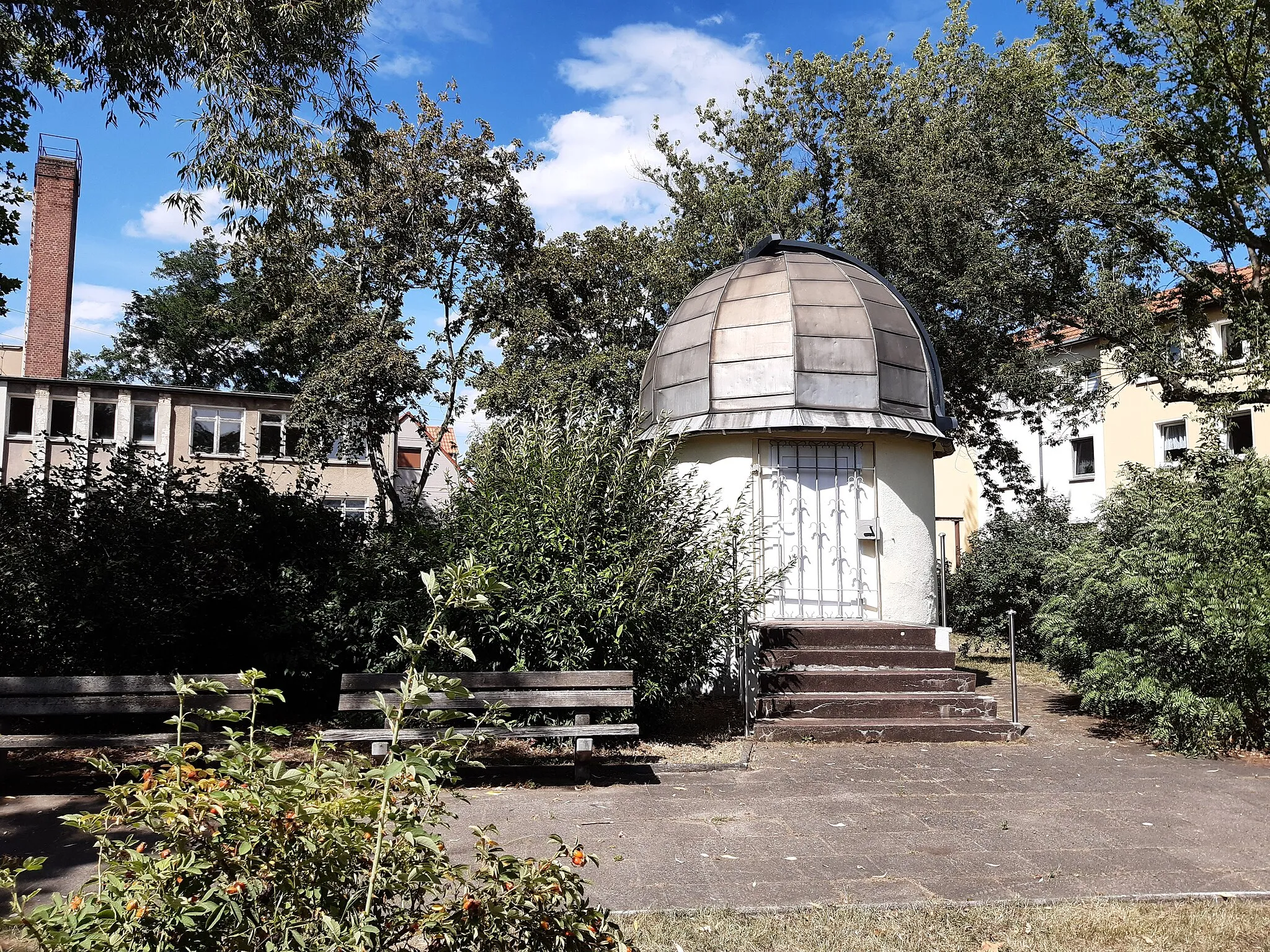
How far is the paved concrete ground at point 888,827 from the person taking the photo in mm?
5098

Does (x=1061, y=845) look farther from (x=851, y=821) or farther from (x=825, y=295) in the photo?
(x=825, y=295)

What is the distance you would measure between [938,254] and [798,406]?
738 centimetres

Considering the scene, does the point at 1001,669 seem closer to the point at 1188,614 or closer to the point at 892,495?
the point at 892,495

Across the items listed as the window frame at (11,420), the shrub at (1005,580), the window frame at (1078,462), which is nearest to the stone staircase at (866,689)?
the shrub at (1005,580)

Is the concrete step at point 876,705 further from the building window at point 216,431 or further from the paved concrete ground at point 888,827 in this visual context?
the building window at point 216,431

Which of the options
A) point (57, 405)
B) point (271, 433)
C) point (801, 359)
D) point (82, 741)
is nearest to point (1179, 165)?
point (801, 359)

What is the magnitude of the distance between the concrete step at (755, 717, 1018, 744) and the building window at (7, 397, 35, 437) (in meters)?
36.2

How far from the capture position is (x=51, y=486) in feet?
31.8

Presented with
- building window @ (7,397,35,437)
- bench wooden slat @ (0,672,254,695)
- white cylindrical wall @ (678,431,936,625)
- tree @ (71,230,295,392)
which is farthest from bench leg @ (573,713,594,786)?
tree @ (71,230,295,392)

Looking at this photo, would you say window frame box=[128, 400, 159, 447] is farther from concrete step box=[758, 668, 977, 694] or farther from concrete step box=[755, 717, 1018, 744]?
concrete step box=[755, 717, 1018, 744]

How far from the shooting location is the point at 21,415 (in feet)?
114

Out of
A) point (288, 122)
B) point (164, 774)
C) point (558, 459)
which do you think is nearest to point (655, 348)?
point (558, 459)

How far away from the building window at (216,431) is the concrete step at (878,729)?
33238 millimetres

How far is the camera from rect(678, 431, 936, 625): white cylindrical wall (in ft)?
40.8
